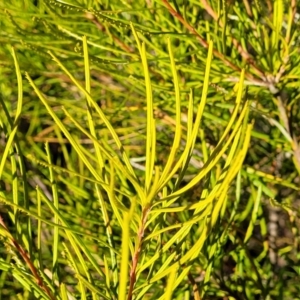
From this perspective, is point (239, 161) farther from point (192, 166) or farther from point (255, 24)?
point (192, 166)

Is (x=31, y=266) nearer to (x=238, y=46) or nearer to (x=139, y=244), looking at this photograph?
(x=139, y=244)

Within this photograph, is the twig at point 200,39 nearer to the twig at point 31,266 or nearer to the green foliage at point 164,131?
the green foliage at point 164,131

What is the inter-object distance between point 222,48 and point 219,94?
0.33 ft

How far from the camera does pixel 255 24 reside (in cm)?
68

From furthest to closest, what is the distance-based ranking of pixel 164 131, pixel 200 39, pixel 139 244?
pixel 164 131, pixel 200 39, pixel 139 244

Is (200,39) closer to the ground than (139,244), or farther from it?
farther from it

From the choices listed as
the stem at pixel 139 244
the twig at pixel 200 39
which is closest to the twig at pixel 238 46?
the twig at pixel 200 39

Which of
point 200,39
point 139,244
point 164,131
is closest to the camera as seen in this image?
point 139,244

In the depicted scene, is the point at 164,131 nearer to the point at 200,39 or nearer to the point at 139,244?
the point at 200,39

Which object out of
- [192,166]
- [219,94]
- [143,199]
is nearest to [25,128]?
[192,166]

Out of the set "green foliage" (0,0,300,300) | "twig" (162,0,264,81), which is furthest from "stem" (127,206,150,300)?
"twig" (162,0,264,81)

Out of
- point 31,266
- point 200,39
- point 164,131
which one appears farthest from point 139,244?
point 164,131

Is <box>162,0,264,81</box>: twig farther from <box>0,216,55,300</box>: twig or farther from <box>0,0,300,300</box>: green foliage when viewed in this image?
<box>0,216,55,300</box>: twig

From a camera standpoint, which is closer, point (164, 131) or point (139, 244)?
point (139, 244)
